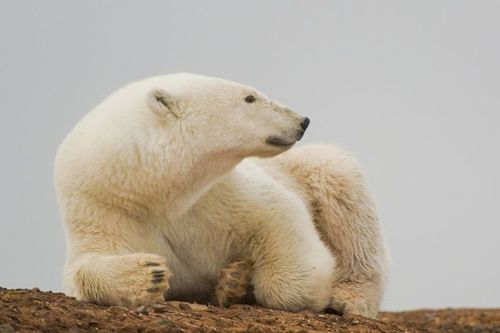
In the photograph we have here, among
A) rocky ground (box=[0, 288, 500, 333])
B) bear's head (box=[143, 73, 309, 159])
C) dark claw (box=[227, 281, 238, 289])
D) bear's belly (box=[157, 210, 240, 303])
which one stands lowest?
rocky ground (box=[0, 288, 500, 333])

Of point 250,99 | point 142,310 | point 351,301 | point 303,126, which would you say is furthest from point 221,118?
point 351,301

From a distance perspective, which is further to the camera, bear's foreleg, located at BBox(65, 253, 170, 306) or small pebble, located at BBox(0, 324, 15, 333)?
bear's foreleg, located at BBox(65, 253, 170, 306)

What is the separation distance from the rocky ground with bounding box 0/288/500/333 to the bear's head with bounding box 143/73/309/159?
1.11 m

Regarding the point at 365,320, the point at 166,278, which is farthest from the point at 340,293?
the point at 166,278

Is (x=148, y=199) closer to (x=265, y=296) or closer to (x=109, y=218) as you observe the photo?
(x=109, y=218)

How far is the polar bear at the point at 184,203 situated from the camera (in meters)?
7.57

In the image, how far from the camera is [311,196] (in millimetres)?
9070

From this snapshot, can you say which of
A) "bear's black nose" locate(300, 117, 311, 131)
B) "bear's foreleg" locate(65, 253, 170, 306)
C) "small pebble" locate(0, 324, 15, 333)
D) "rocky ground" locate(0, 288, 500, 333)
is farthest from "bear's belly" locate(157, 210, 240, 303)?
"small pebble" locate(0, 324, 15, 333)

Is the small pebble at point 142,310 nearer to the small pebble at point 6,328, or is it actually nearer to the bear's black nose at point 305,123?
the small pebble at point 6,328

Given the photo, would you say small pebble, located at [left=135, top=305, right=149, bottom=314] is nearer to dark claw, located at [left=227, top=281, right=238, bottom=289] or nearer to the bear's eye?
dark claw, located at [left=227, top=281, right=238, bottom=289]

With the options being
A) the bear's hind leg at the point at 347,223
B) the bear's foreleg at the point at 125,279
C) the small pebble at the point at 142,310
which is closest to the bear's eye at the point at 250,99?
the bear's foreleg at the point at 125,279

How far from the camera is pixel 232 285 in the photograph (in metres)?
7.96

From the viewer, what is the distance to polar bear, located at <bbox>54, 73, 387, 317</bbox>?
24.8ft

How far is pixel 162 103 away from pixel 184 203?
0.74m
